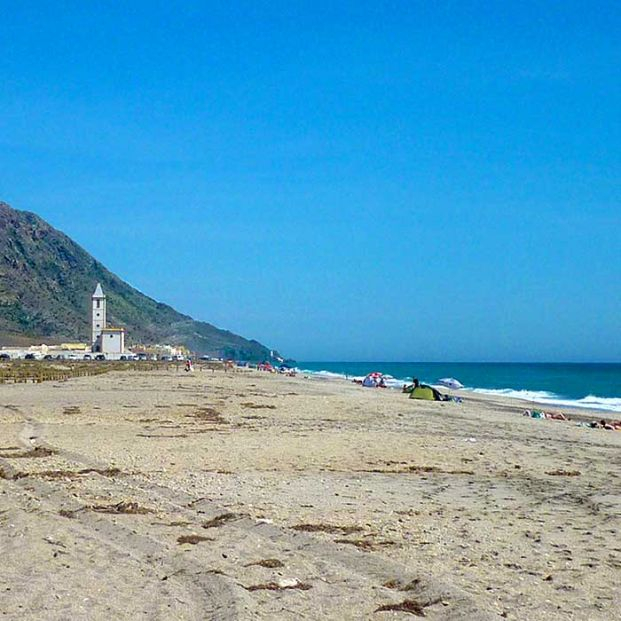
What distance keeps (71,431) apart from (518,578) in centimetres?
1345

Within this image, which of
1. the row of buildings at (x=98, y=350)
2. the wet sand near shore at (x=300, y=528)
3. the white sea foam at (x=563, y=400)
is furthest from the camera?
the row of buildings at (x=98, y=350)

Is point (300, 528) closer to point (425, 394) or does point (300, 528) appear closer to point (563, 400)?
point (425, 394)

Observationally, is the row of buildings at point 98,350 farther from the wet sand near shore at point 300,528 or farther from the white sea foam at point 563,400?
the wet sand near shore at point 300,528

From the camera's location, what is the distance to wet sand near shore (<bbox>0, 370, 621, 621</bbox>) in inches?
234

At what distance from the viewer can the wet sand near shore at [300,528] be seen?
5941 mm

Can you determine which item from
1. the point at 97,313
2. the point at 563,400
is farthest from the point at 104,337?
the point at 563,400

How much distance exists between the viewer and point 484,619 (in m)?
5.61

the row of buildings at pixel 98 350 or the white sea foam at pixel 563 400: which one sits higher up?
the row of buildings at pixel 98 350

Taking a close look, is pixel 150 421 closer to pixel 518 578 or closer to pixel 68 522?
pixel 68 522

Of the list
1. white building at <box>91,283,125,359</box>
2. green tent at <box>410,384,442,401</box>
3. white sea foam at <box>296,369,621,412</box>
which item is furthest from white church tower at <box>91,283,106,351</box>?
green tent at <box>410,384,442,401</box>

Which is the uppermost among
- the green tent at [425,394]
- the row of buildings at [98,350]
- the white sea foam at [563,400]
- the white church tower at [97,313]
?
the white church tower at [97,313]

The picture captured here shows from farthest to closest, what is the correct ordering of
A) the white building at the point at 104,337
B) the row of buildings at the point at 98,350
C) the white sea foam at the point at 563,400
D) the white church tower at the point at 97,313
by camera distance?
the white church tower at the point at 97,313, the white building at the point at 104,337, the row of buildings at the point at 98,350, the white sea foam at the point at 563,400

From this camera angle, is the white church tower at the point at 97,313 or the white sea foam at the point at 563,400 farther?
the white church tower at the point at 97,313

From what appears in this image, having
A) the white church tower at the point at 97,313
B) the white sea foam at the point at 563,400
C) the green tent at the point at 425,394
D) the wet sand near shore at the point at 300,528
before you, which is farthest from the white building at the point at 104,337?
the wet sand near shore at the point at 300,528
